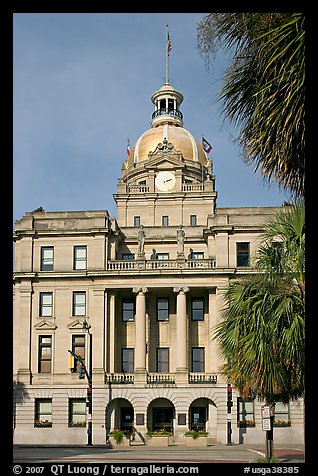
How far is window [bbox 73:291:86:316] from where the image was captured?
192 ft

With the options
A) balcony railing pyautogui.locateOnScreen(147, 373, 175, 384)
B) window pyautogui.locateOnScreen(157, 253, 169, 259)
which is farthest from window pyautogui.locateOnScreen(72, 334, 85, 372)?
window pyautogui.locateOnScreen(157, 253, 169, 259)

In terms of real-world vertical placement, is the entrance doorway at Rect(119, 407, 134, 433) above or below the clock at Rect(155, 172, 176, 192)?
below

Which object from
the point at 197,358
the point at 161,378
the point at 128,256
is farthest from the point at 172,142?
the point at 161,378

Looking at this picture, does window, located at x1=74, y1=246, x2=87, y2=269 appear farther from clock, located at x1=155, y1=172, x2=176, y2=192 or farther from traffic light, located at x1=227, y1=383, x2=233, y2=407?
clock, located at x1=155, y1=172, x2=176, y2=192

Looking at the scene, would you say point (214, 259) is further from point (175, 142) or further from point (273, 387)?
point (273, 387)

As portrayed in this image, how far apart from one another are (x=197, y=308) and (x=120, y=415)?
1100 centimetres

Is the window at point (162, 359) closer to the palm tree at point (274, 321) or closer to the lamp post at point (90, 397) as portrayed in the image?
the lamp post at point (90, 397)

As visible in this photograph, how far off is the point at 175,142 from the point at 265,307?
59876 millimetres

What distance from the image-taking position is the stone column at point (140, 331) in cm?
5634

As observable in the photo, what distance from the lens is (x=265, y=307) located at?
72.4 feet

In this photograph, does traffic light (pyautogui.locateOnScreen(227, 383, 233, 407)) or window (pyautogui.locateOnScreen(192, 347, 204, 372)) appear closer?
traffic light (pyautogui.locateOnScreen(227, 383, 233, 407))

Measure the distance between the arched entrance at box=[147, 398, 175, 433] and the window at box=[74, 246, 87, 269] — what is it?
12.9 metres
